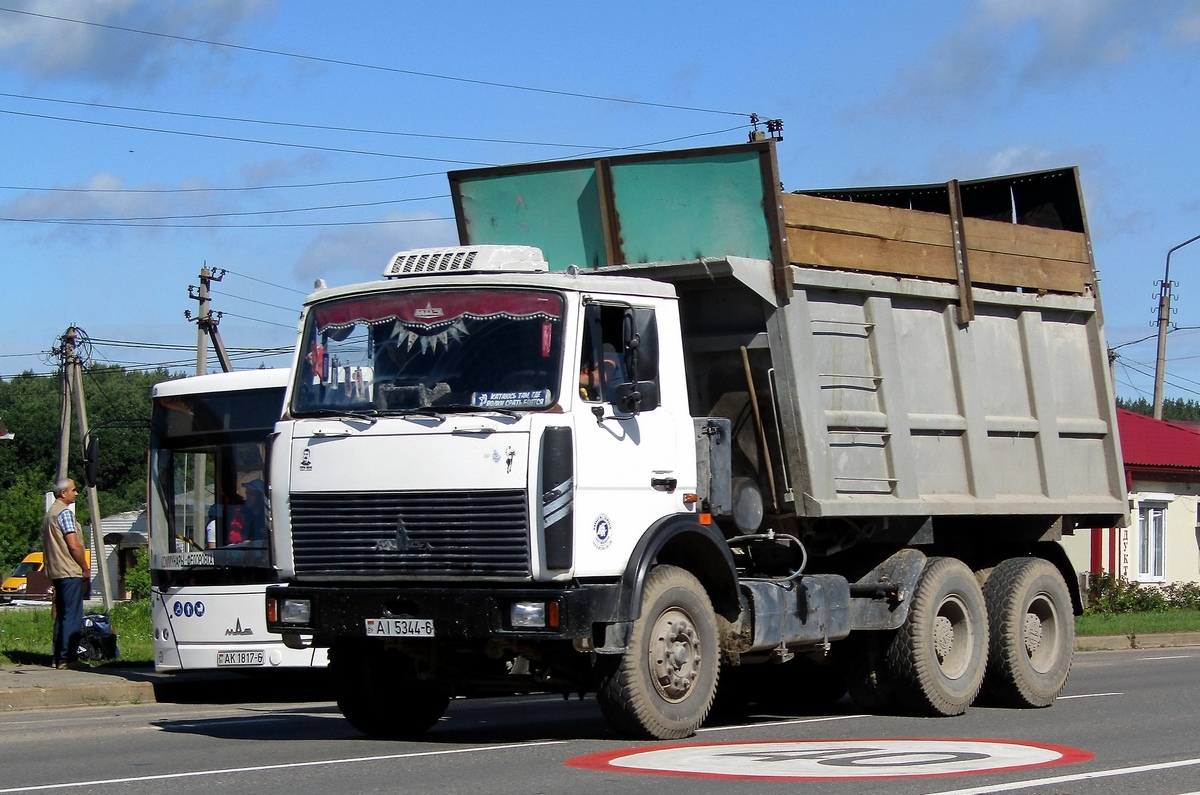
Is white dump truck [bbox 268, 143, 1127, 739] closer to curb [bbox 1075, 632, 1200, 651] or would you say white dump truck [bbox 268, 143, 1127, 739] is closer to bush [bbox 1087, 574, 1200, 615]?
curb [bbox 1075, 632, 1200, 651]

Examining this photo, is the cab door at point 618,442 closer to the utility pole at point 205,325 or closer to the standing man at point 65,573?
the standing man at point 65,573

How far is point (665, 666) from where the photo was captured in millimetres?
9734

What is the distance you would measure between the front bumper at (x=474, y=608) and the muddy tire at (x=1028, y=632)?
468cm

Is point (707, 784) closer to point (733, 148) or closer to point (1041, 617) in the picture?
point (733, 148)

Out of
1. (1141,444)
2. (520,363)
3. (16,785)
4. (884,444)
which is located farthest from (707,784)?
(1141,444)

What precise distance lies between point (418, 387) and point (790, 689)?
509 centimetres

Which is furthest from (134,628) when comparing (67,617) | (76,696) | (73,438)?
(73,438)

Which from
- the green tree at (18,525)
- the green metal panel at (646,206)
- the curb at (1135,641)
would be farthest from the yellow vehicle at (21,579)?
the green metal panel at (646,206)

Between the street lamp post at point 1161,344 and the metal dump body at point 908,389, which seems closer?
the metal dump body at point 908,389

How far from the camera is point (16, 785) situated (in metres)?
8.14

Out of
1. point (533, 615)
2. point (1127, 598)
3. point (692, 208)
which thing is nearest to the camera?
point (533, 615)

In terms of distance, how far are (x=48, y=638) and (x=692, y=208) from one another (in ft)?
41.0

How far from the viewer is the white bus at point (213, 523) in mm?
14047

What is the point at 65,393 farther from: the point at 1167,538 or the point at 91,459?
the point at 91,459
